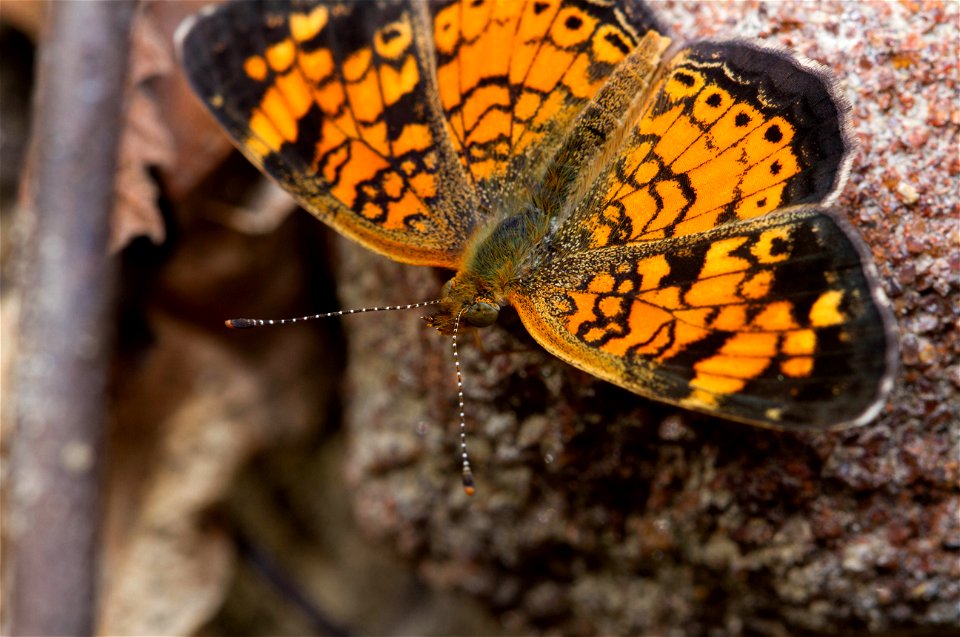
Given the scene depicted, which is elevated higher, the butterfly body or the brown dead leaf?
the butterfly body

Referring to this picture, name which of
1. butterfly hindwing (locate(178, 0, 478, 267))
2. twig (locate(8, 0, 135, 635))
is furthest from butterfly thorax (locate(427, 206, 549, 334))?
twig (locate(8, 0, 135, 635))

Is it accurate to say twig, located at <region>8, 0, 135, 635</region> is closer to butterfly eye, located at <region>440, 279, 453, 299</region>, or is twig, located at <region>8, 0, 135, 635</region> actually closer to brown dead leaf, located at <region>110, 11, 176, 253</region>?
brown dead leaf, located at <region>110, 11, 176, 253</region>

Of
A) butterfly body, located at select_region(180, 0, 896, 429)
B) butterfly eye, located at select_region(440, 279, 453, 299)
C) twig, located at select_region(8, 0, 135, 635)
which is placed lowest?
twig, located at select_region(8, 0, 135, 635)

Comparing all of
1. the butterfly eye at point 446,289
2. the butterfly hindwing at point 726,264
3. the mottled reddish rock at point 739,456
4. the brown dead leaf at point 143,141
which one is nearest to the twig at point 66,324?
the brown dead leaf at point 143,141

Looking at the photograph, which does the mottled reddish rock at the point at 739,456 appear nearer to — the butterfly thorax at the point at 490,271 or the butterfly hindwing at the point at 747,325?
the butterfly thorax at the point at 490,271

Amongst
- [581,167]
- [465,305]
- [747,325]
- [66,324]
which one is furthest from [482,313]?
[66,324]

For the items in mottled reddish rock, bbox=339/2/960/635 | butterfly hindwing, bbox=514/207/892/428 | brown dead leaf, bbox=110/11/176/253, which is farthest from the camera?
brown dead leaf, bbox=110/11/176/253
